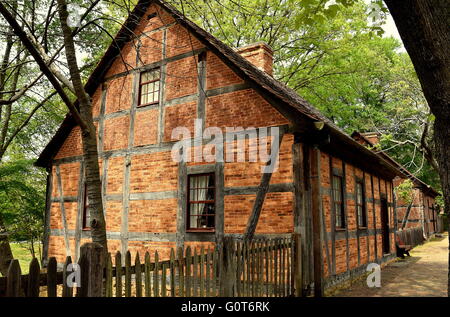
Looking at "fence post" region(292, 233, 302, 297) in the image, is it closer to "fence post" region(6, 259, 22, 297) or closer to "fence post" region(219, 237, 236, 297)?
"fence post" region(219, 237, 236, 297)

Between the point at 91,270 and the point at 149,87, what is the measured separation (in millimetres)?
8571

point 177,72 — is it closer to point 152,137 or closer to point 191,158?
point 152,137

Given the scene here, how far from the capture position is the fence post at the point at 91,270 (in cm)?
319

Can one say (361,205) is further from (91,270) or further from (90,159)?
(91,270)

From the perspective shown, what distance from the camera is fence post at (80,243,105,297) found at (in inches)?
126

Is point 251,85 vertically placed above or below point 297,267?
above

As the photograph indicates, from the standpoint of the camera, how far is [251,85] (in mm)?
8484

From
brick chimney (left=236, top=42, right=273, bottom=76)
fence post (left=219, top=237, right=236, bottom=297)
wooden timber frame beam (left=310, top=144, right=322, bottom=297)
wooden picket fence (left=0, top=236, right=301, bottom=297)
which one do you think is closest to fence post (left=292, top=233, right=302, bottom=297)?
wooden picket fence (left=0, top=236, right=301, bottom=297)

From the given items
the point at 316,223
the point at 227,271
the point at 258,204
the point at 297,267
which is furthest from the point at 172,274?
the point at 316,223

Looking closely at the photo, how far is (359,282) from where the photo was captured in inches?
396

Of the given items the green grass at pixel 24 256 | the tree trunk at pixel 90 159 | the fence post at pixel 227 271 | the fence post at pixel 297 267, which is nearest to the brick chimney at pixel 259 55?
the tree trunk at pixel 90 159

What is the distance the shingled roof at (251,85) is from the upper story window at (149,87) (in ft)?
3.72
